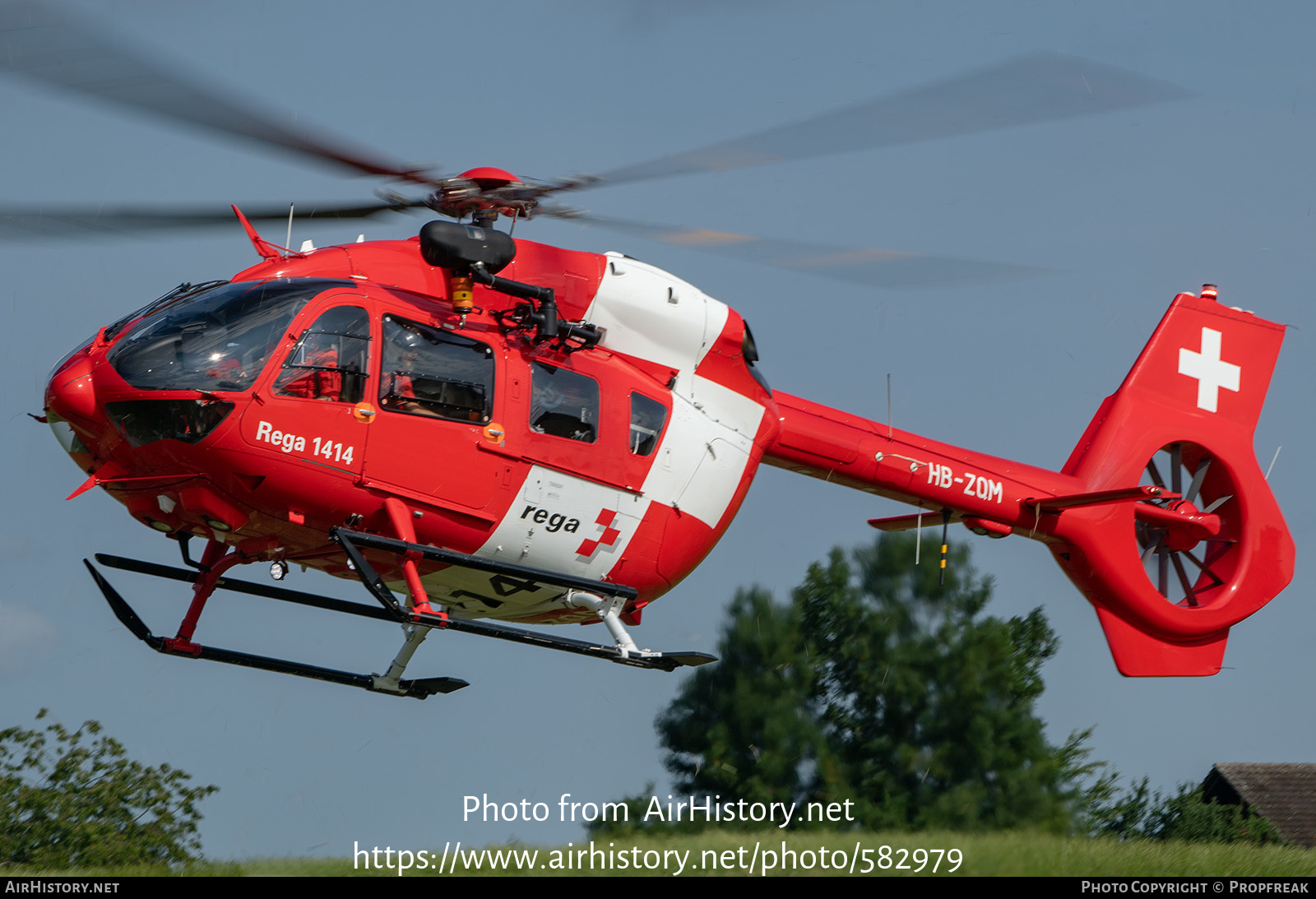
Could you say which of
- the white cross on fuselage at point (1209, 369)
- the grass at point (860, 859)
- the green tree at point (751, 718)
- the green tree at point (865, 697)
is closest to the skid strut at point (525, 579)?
the grass at point (860, 859)

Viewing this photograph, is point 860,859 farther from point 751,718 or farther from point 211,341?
point 751,718

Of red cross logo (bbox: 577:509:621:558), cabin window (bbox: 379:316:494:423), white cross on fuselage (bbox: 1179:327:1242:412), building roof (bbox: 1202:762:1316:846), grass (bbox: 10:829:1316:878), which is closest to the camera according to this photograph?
cabin window (bbox: 379:316:494:423)

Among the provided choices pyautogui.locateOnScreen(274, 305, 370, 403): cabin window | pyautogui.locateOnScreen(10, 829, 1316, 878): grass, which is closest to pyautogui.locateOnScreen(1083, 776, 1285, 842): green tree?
pyautogui.locateOnScreen(10, 829, 1316, 878): grass

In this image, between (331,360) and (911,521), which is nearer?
(331,360)

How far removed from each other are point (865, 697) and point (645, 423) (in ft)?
45.7

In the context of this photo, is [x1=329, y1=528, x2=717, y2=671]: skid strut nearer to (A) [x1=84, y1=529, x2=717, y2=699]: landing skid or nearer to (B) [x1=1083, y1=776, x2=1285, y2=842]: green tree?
(A) [x1=84, y1=529, x2=717, y2=699]: landing skid

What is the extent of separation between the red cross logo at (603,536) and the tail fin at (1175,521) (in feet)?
16.5

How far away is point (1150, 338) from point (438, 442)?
8.41 metres

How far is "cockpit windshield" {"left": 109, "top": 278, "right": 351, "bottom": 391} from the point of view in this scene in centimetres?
912

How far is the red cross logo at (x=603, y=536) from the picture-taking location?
1066 cm

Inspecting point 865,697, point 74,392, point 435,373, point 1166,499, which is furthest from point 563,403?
point 865,697

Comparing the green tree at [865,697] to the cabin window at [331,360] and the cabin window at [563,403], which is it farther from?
the cabin window at [331,360]

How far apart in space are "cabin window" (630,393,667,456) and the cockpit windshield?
2564mm

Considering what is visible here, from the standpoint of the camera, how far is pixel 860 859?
39.0 feet
